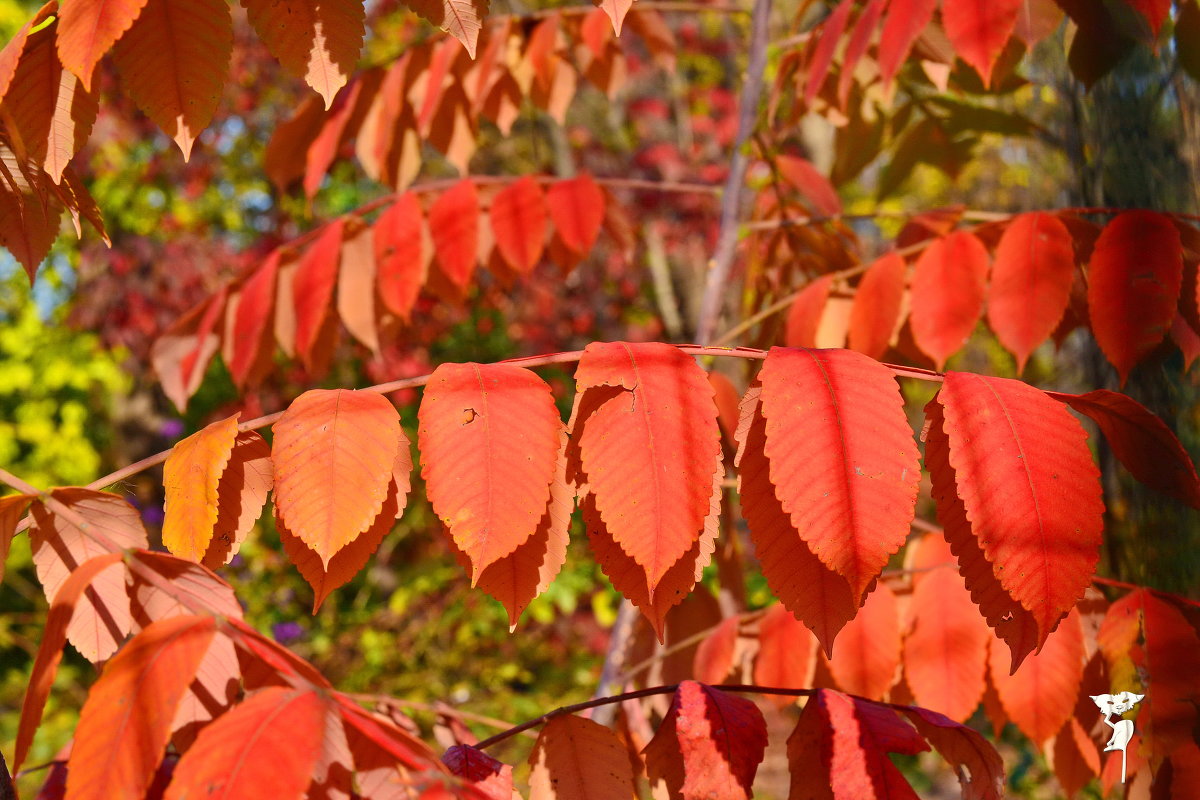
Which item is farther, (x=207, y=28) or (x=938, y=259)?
(x=938, y=259)

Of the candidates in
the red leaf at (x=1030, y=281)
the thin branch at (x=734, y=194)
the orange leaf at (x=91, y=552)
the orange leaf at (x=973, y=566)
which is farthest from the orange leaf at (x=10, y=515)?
the thin branch at (x=734, y=194)

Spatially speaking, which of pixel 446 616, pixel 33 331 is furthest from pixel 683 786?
pixel 33 331

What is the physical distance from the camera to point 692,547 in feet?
2.66

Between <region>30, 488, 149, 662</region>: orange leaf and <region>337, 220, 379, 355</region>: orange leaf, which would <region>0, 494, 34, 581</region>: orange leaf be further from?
<region>337, 220, 379, 355</region>: orange leaf

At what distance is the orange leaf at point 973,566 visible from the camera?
81cm

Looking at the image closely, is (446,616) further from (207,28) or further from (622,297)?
(207,28)

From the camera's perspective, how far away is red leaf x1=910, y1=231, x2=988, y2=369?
4.36 feet

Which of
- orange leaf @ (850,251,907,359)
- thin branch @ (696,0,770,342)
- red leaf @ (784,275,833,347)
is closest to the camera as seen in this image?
orange leaf @ (850,251,907,359)

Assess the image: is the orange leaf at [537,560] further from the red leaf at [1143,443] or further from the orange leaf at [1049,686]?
the orange leaf at [1049,686]

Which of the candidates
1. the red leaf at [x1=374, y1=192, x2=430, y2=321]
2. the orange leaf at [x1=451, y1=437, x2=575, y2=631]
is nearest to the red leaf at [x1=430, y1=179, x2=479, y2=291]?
the red leaf at [x1=374, y1=192, x2=430, y2=321]

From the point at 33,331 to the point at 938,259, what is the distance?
26.4 ft

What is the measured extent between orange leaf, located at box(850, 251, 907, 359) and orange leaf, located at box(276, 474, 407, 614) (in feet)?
2.67

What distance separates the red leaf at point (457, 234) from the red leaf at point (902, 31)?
738 millimetres

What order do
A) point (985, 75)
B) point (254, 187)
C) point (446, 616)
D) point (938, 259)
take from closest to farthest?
point (985, 75), point (938, 259), point (446, 616), point (254, 187)
